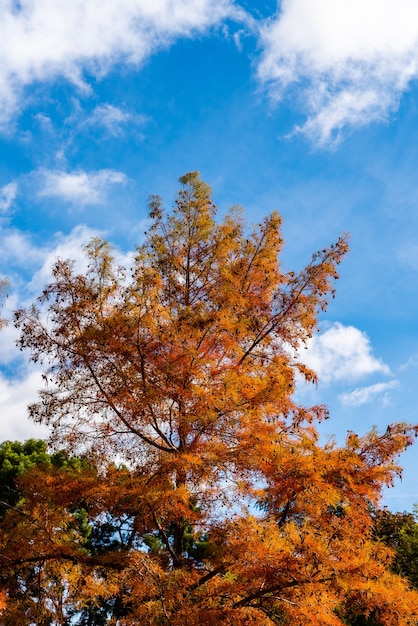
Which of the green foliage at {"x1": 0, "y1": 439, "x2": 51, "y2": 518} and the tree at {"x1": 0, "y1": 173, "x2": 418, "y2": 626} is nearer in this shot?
the tree at {"x1": 0, "y1": 173, "x2": 418, "y2": 626}

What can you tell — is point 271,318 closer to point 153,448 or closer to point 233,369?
point 233,369

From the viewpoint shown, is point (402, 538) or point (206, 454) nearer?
point (206, 454)

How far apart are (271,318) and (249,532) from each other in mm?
3818

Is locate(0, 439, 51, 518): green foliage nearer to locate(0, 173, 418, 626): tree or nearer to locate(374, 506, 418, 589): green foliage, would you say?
locate(0, 173, 418, 626): tree

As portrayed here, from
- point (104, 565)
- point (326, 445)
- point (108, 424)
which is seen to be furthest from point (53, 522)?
point (326, 445)

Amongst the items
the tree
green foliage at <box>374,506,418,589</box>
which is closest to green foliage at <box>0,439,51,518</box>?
the tree

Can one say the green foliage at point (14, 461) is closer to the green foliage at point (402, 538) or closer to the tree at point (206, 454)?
the tree at point (206, 454)

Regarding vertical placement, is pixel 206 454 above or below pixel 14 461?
below

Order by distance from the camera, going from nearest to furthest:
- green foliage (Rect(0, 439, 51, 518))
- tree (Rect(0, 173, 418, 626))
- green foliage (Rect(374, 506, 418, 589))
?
tree (Rect(0, 173, 418, 626)) → green foliage (Rect(374, 506, 418, 589)) → green foliage (Rect(0, 439, 51, 518))

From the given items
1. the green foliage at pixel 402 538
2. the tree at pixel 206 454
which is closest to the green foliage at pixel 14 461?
the tree at pixel 206 454

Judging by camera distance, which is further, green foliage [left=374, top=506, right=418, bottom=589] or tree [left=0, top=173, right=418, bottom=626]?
green foliage [left=374, top=506, right=418, bottom=589]

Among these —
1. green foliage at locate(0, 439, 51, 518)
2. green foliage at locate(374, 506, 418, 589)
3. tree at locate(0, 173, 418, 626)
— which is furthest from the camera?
green foliage at locate(0, 439, 51, 518)

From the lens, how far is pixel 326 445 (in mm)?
7969

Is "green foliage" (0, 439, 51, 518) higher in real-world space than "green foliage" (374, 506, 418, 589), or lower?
higher
